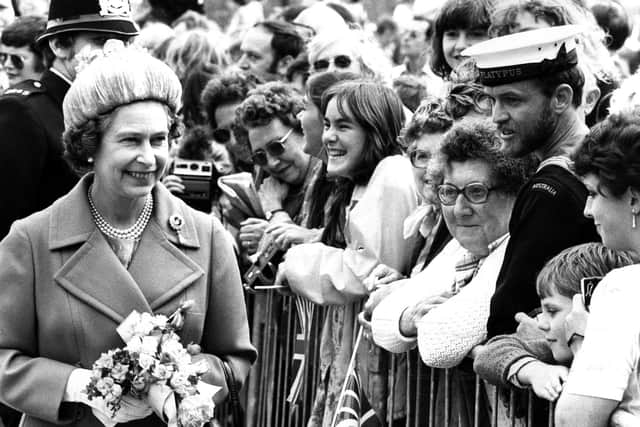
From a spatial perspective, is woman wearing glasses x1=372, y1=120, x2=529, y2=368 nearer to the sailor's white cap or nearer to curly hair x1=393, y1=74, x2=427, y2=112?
the sailor's white cap

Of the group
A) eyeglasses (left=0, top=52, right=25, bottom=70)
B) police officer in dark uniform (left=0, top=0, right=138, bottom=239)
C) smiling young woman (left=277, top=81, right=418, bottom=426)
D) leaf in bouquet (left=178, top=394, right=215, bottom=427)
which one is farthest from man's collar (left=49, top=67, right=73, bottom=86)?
eyeglasses (left=0, top=52, right=25, bottom=70)

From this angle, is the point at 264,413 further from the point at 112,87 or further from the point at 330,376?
the point at 112,87

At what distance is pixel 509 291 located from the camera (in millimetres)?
4715

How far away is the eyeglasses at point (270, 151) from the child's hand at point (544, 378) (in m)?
3.46

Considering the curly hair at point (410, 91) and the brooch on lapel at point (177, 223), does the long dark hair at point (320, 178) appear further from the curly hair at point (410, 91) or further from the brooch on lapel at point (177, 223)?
the brooch on lapel at point (177, 223)

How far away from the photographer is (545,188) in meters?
4.64

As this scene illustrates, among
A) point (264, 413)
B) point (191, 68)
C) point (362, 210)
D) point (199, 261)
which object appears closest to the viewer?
point (199, 261)

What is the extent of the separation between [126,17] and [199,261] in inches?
82.5

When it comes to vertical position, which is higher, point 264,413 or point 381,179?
point 381,179

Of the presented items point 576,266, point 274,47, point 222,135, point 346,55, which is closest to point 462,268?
point 576,266

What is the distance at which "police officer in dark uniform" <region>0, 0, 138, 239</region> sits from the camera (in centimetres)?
627

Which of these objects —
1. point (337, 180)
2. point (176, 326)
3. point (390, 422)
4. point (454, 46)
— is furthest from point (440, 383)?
point (454, 46)

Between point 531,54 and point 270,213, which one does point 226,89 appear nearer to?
point 270,213

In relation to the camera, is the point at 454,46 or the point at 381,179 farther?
the point at 454,46
